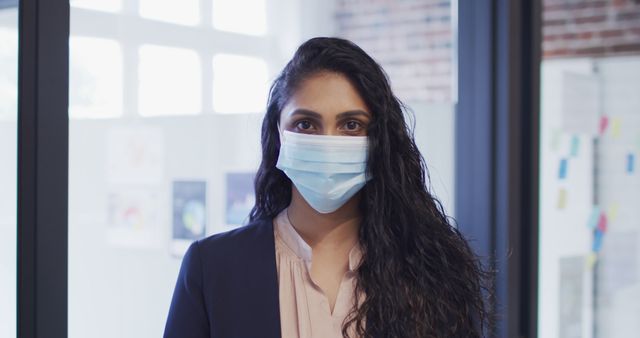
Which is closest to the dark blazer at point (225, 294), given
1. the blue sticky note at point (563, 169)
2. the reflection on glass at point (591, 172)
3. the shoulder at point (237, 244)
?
the shoulder at point (237, 244)

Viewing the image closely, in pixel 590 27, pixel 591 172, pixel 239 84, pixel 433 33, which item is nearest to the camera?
pixel 239 84

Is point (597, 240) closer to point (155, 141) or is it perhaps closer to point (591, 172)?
point (591, 172)

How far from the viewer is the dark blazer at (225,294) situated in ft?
4.34

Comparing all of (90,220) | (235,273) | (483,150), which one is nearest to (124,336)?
(90,220)

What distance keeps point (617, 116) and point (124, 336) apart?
2492mm

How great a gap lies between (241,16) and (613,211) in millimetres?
2108

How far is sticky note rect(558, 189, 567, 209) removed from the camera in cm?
307

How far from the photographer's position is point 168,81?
1.74 m

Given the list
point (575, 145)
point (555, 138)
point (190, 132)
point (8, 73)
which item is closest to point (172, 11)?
point (190, 132)

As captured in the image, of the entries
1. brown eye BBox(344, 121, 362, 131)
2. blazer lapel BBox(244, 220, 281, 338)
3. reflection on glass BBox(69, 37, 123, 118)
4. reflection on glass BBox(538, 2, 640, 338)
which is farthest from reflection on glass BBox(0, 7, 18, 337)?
reflection on glass BBox(538, 2, 640, 338)

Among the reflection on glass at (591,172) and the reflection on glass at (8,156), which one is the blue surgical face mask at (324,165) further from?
the reflection on glass at (591,172)

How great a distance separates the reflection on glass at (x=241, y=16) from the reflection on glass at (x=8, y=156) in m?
0.65

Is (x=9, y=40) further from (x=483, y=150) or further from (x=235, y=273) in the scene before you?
(x=483, y=150)

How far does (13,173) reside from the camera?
1293 mm
